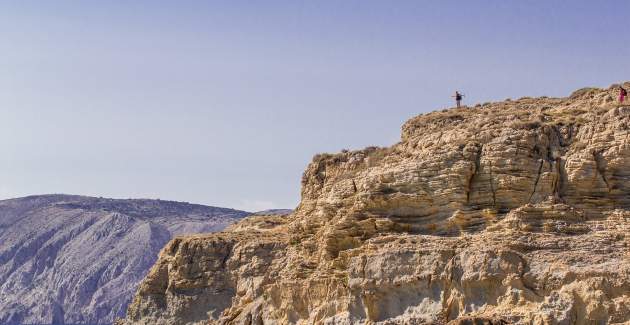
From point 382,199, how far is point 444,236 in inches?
131

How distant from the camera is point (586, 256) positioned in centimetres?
4103

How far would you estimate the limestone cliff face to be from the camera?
41.0 metres

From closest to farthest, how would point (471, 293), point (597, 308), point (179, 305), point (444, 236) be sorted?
1. point (597, 308)
2. point (471, 293)
3. point (444, 236)
4. point (179, 305)

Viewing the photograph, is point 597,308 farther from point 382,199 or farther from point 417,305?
point 382,199

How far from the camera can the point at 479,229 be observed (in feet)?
147

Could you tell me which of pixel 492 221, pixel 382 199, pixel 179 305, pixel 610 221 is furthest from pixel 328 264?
pixel 179 305

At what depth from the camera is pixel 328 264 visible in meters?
48.7

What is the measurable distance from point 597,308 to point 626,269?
153 centimetres

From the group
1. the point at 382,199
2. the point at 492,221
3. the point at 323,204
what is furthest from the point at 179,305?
the point at 492,221

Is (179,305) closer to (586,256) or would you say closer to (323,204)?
(323,204)

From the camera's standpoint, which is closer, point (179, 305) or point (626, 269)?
point (626, 269)

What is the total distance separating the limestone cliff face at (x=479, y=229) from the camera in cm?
4097

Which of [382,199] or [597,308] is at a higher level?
[382,199]

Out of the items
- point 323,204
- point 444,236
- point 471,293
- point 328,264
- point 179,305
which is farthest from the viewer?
point 179,305
